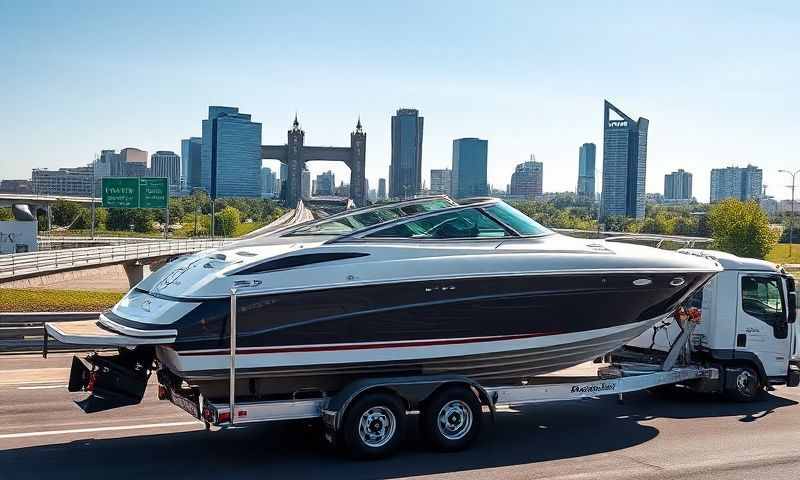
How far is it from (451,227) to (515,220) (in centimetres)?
104

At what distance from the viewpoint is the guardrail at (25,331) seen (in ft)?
57.7

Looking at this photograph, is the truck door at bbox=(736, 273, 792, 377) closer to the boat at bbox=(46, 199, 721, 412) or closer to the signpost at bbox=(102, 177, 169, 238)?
the boat at bbox=(46, 199, 721, 412)

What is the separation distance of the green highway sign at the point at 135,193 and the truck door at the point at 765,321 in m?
46.7

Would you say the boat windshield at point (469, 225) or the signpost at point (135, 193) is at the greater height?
the signpost at point (135, 193)

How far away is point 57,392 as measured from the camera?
508 inches

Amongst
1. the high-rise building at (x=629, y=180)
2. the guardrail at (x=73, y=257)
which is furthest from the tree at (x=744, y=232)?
the high-rise building at (x=629, y=180)

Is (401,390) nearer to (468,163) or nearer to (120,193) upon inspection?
(120,193)

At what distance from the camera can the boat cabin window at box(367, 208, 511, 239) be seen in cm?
1036

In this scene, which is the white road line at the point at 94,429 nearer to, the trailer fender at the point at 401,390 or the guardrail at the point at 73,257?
the trailer fender at the point at 401,390

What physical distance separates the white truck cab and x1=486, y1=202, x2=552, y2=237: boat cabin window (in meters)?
3.17

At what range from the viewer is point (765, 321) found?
43.3 feet

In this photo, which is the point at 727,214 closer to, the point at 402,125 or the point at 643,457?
the point at 402,125

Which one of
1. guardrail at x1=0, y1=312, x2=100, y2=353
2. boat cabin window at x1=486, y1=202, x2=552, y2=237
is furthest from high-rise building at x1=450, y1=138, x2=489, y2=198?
boat cabin window at x1=486, y1=202, x2=552, y2=237

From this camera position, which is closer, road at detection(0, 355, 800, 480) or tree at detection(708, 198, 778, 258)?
road at detection(0, 355, 800, 480)
